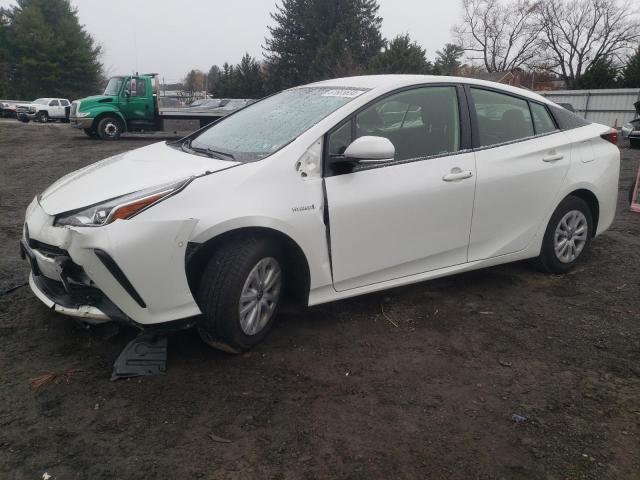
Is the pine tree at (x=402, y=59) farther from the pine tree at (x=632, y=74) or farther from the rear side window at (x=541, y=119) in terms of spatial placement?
the rear side window at (x=541, y=119)

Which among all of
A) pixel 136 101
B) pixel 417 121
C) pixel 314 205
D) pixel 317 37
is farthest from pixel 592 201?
pixel 317 37

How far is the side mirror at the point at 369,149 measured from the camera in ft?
10.4

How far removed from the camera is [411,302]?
4.01m

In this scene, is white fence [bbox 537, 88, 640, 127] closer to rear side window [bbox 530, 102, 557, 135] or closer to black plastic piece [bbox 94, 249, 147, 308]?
rear side window [bbox 530, 102, 557, 135]

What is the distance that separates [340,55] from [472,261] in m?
34.4

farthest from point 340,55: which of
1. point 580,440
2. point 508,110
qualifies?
point 580,440

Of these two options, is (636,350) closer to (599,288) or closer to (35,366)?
(599,288)

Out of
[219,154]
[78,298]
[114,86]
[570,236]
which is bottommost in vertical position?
[570,236]

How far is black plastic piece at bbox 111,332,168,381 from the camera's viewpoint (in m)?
2.93

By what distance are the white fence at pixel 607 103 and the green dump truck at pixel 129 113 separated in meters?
15.9

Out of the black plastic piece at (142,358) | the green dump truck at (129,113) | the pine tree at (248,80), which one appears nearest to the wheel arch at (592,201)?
the black plastic piece at (142,358)

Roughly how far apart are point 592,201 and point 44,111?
3181cm

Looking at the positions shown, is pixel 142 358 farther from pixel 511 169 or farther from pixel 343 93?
pixel 511 169

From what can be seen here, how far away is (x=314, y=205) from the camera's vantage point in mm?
3166
